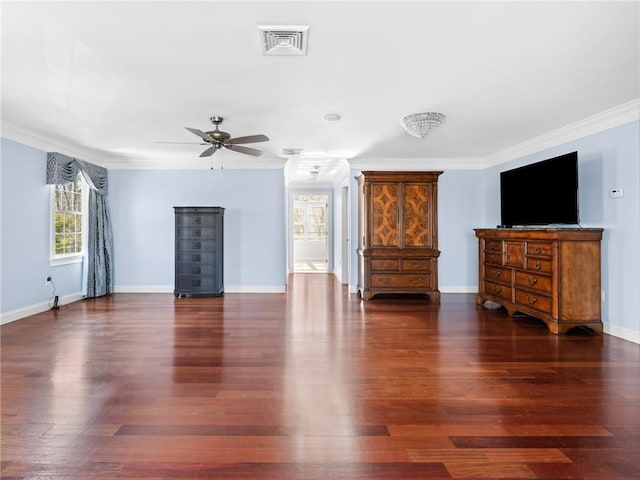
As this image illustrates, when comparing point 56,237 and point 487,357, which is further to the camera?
point 56,237

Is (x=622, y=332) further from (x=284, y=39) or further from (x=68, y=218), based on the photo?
(x=68, y=218)

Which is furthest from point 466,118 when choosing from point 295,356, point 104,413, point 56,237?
point 56,237

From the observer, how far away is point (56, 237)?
5.20 metres

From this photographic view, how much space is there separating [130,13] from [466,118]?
10.9 ft

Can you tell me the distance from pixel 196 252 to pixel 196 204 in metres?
0.96

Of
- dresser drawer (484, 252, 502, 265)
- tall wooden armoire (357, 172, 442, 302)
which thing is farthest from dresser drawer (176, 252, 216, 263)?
dresser drawer (484, 252, 502, 265)

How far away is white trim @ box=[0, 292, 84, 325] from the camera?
425cm

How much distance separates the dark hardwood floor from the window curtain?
1.70 metres

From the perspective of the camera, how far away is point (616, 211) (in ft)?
12.3

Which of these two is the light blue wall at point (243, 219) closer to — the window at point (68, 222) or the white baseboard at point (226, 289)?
the white baseboard at point (226, 289)

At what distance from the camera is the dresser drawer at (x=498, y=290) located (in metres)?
4.60

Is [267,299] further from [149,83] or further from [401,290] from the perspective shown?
[149,83]

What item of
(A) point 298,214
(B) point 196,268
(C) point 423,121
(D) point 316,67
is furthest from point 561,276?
(A) point 298,214

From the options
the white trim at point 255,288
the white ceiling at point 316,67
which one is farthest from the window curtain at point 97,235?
the white trim at point 255,288
